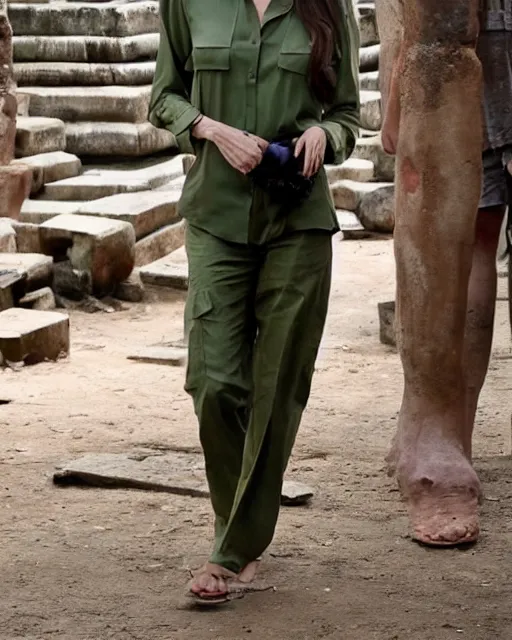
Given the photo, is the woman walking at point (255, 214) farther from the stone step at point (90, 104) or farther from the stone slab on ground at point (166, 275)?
the stone step at point (90, 104)

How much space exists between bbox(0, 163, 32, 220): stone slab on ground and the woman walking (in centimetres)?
677

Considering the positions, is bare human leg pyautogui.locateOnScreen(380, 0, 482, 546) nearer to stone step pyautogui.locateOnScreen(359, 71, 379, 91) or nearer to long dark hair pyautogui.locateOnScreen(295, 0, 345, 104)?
long dark hair pyautogui.locateOnScreen(295, 0, 345, 104)

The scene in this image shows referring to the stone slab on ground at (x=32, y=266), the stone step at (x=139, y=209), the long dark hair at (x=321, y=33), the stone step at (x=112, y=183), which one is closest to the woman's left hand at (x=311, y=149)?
the long dark hair at (x=321, y=33)

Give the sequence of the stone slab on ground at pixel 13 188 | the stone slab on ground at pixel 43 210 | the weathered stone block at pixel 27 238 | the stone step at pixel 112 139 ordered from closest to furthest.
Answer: the weathered stone block at pixel 27 238 < the stone slab on ground at pixel 13 188 < the stone slab on ground at pixel 43 210 < the stone step at pixel 112 139

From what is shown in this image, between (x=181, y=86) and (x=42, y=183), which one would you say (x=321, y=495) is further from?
(x=42, y=183)

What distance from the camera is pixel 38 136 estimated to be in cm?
1187

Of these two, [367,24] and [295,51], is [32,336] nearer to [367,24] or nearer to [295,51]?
[295,51]

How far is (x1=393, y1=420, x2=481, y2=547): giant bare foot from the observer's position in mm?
4719

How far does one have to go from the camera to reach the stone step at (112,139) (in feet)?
41.3

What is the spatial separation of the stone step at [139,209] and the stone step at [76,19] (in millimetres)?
2227

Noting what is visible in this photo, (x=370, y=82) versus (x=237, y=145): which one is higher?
(x=237, y=145)

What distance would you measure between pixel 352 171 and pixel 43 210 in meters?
3.30

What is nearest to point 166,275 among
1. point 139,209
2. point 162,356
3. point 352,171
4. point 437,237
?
point 139,209

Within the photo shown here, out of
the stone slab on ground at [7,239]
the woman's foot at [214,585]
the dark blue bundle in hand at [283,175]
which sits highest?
the dark blue bundle in hand at [283,175]
